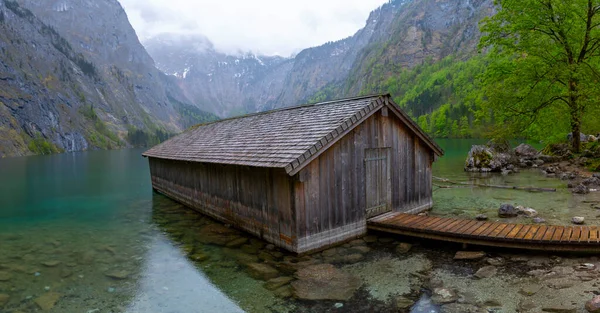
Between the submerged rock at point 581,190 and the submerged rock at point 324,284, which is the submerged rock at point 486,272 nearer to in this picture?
the submerged rock at point 324,284

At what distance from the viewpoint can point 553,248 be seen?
945 cm

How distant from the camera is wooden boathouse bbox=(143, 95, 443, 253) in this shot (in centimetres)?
1115

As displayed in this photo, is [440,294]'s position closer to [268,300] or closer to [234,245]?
[268,300]

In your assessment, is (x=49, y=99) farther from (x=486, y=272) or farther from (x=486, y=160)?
(x=486, y=272)

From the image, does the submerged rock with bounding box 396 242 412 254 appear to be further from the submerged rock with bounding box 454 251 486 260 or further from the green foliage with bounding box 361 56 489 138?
the green foliage with bounding box 361 56 489 138

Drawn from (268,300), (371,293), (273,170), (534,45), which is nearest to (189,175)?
(273,170)

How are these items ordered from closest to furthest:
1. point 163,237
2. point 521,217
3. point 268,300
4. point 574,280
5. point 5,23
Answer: point 574,280 < point 268,300 < point 521,217 < point 163,237 < point 5,23

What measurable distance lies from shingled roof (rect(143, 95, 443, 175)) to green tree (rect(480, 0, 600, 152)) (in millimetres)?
13973

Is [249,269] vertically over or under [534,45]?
under

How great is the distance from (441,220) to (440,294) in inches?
179

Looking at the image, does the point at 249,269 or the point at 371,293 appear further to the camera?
the point at 249,269

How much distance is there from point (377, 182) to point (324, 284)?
5.17 metres

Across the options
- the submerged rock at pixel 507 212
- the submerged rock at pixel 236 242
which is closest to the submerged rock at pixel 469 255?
the submerged rock at pixel 507 212

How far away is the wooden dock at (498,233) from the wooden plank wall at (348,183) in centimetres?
124
